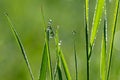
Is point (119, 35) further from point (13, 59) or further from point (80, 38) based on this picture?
point (13, 59)

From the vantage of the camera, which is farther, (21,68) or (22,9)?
(22,9)

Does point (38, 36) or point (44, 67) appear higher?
point (44, 67)

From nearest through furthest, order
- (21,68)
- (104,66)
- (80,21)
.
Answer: (104,66) < (21,68) < (80,21)

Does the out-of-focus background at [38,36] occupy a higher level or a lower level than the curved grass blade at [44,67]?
lower

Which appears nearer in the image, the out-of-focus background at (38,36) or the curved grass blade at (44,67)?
the curved grass blade at (44,67)

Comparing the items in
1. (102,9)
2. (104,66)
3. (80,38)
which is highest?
(102,9)

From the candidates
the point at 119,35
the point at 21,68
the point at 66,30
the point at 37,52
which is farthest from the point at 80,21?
the point at 21,68

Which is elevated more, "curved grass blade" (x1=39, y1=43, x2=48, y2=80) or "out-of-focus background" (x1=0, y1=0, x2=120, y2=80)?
"curved grass blade" (x1=39, y1=43, x2=48, y2=80)

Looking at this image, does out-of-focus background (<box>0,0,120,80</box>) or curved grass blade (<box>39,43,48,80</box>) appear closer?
curved grass blade (<box>39,43,48,80</box>)
